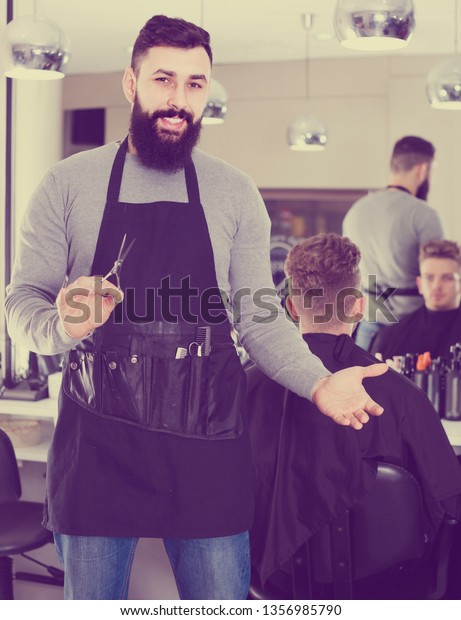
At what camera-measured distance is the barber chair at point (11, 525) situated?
2.39m

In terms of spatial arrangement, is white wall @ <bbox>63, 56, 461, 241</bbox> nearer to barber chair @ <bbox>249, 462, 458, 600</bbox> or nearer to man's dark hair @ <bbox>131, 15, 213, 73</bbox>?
barber chair @ <bbox>249, 462, 458, 600</bbox>

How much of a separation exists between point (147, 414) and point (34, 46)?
193 cm

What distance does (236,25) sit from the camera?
221 inches

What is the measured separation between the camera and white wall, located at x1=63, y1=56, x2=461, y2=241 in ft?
21.3

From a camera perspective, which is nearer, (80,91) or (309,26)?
(309,26)

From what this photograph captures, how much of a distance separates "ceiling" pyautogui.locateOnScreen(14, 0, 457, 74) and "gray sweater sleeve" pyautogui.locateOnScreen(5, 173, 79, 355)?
299cm

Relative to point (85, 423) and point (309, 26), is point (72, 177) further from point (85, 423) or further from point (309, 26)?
point (309, 26)

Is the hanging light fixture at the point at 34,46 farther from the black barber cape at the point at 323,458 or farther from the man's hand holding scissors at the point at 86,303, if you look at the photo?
the man's hand holding scissors at the point at 86,303

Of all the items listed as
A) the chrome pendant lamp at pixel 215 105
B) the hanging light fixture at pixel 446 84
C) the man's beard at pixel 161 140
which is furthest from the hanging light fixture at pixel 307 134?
the man's beard at pixel 161 140

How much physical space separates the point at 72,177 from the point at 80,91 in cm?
608

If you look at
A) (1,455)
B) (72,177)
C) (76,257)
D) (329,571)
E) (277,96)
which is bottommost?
(329,571)

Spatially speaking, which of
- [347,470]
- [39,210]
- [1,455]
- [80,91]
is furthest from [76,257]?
[80,91]

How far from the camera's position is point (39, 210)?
1542 mm

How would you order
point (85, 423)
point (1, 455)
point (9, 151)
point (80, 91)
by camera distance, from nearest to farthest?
point (85, 423) → point (1, 455) → point (9, 151) → point (80, 91)
